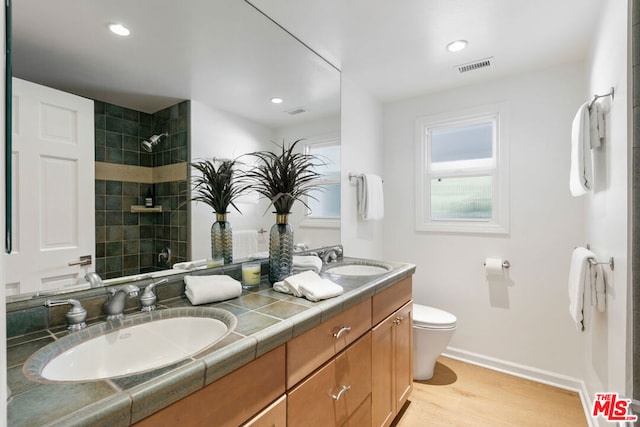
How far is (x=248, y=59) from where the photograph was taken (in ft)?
5.79

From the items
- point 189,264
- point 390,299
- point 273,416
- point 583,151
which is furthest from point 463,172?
point 273,416

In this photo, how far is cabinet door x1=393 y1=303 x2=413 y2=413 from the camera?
182 cm

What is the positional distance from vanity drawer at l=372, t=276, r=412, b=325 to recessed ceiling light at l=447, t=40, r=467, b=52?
1528 millimetres

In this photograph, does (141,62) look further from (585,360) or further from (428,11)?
(585,360)

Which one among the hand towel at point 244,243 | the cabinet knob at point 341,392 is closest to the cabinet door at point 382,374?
the cabinet knob at point 341,392

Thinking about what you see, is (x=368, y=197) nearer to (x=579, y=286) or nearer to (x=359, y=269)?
(x=359, y=269)

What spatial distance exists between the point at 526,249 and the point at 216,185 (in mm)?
2304

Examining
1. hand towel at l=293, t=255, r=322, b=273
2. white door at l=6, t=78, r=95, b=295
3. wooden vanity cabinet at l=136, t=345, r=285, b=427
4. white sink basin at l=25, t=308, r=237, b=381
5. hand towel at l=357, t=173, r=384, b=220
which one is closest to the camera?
wooden vanity cabinet at l=136, t=345, r=285, b=427

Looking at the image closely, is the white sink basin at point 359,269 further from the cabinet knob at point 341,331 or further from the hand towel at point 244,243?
the cabinet knob at point 341,331

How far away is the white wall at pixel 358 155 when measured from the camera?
2.47m

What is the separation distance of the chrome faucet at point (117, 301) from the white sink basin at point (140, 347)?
0.12m

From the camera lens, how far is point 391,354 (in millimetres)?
1752

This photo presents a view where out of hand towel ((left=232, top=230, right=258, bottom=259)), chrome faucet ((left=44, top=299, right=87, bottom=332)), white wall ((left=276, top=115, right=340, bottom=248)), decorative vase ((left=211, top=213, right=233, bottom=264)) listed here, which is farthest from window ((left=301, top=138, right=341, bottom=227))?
chrome faucet ((left=44, top=299, right=87, bottom=332))

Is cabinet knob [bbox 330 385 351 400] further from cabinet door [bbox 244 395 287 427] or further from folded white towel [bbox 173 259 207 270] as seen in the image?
folded white towel [bbox 173 259 207 270]
